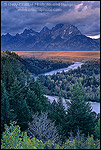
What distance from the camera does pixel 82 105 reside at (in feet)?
81.9

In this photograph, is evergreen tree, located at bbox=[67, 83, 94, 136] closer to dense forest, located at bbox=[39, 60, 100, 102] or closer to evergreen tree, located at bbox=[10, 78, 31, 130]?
evergreen tree, located at bbox=[10, 78, 31, 130]

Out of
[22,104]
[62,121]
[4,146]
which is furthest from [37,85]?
[4,146]

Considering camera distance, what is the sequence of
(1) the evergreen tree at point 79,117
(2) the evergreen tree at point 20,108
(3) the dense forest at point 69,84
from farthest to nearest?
(3) the dense forest at point 69,84 → (1) the evergreen tree at point 79,117 → (2) the evergreen tree at point 20,108

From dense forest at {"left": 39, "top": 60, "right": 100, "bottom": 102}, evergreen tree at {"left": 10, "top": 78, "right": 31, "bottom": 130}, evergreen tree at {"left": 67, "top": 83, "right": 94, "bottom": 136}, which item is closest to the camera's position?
evergreen tree at {"left": 10, "top": 78, "right": 31, "bottom": 130}

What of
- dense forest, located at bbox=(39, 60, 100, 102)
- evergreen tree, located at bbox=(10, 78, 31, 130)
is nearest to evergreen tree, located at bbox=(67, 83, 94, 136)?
evergreen tree, located at bbox=(10, 78, 31, 130)

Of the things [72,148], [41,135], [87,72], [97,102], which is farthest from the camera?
[87,72]

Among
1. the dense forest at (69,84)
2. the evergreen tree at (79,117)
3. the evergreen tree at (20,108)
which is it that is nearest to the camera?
the evergreen tree at (20,108)

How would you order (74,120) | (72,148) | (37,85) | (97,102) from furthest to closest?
(97,102) < (37,85) < (74,120) < (72,148)

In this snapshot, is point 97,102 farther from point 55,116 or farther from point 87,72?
point 87,72

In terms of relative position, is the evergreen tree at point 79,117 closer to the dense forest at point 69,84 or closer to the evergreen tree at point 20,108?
the evergreen tree at point 20,108

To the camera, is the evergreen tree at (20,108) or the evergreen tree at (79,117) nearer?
the evergreen tree at (20,108)

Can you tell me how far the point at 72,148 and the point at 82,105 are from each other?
15.1m

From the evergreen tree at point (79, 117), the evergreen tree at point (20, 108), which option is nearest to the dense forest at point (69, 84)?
the evergreen tree at point (79, 117)

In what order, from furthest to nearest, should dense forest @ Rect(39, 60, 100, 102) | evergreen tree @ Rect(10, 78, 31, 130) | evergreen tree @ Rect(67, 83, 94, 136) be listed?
dense forest @ Rect(39, 60, 100, 102), evergreen tree @ Rect(67, 83, 94, 136), evergreen tree @ Rect(10, 78, 31, 130)
